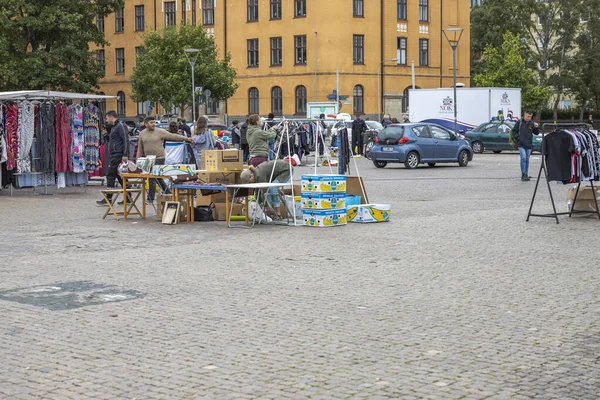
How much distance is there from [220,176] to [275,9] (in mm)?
61107

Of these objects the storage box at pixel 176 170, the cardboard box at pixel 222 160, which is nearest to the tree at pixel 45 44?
the storage box at pixel 176 170

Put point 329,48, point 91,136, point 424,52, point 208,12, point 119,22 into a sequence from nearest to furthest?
1. point 91,136
2. point 329,48
3. point 424,52
4. point 208,12
5. point 119,22

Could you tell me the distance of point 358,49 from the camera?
75125 millimetres

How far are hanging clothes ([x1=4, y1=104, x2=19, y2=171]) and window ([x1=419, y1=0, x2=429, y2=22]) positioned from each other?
2259 inches

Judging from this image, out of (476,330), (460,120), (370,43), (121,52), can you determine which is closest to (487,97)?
(460,120)

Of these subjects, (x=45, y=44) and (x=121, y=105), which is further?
(x=121, y=105)

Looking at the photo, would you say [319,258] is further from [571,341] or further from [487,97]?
[487,97]

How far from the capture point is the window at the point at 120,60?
283ft

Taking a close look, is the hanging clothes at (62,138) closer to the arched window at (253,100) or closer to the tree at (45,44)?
the tree at (45,44)

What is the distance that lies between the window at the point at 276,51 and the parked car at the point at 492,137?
28914mm

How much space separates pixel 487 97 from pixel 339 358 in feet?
168

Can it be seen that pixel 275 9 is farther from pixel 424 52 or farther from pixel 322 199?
pixel 322 199

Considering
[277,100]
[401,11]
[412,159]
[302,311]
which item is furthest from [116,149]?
[401,11]

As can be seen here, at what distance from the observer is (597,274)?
11.4m
